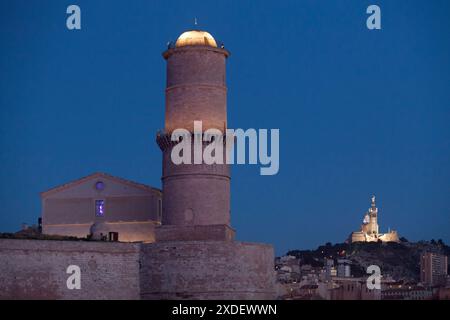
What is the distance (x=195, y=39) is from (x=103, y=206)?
32.8 feet

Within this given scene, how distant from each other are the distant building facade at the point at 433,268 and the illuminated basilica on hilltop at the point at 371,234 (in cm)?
1988

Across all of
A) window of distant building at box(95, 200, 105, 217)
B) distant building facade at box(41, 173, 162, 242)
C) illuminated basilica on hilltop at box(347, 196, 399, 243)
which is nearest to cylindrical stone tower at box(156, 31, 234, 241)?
distant building facade at box(41, 173, 162, 242)

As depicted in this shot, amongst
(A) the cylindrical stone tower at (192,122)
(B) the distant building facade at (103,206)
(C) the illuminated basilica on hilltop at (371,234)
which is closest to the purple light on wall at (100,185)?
(B) the distant building facade at (103,206)

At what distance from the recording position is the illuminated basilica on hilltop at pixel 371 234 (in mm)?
186000

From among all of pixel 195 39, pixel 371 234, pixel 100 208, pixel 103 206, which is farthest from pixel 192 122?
pixel 371 234

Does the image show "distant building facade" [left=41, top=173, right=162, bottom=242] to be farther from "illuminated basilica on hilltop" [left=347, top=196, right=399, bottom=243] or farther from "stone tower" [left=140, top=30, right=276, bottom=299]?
"illuminated basilica on hilltop" [left=347, top=196, right=399, bottom=243]

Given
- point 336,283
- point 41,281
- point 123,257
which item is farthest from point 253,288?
point 336,283

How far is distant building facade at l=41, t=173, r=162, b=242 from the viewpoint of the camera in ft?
211

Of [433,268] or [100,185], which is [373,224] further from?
[100,185]

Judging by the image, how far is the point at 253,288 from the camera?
56.6 metres

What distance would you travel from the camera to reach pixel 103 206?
212ft

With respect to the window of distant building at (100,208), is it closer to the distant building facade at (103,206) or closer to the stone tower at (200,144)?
the distant building facade at (103,206)

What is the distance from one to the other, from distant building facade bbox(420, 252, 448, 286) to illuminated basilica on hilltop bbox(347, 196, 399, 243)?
1988 centimetres
